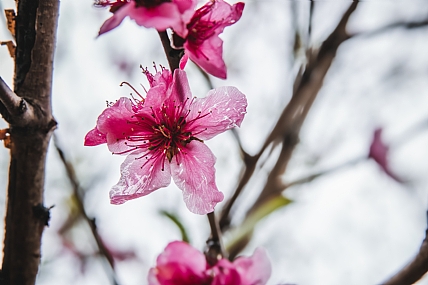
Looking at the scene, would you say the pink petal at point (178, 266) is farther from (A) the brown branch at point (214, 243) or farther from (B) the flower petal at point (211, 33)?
(B) the flower petal at point (211, 33)

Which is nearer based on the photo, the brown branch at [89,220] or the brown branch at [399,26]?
the brown branch at [89,220]

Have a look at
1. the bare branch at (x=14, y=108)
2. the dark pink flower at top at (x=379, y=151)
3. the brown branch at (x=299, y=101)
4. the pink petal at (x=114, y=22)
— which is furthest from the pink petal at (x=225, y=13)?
the dark pink flower at top at (x=379, y=151)

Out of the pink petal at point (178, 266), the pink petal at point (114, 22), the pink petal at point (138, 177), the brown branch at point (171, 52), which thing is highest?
the pink petal at point (114, 22)

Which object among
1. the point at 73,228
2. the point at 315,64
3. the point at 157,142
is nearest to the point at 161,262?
the point at 157,142

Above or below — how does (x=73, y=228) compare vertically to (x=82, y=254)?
above

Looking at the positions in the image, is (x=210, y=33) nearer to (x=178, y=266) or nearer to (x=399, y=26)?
(x=178, y=266)

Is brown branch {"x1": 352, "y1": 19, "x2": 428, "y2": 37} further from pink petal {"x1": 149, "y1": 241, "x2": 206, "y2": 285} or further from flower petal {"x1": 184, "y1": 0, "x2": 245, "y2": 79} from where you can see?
pink petal {"x1": 149, "y1": 241, "x2": 206, "y2": 285}

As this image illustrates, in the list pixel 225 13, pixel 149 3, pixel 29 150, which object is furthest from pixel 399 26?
pixel 29 150

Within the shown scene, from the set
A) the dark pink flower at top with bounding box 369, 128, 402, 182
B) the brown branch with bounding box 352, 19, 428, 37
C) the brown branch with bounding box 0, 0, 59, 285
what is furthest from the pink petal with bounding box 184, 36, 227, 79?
the dark pink flower at top with bounding box 369, 128, 402, 182

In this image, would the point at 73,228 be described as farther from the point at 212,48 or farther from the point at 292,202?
the point at 212,48
